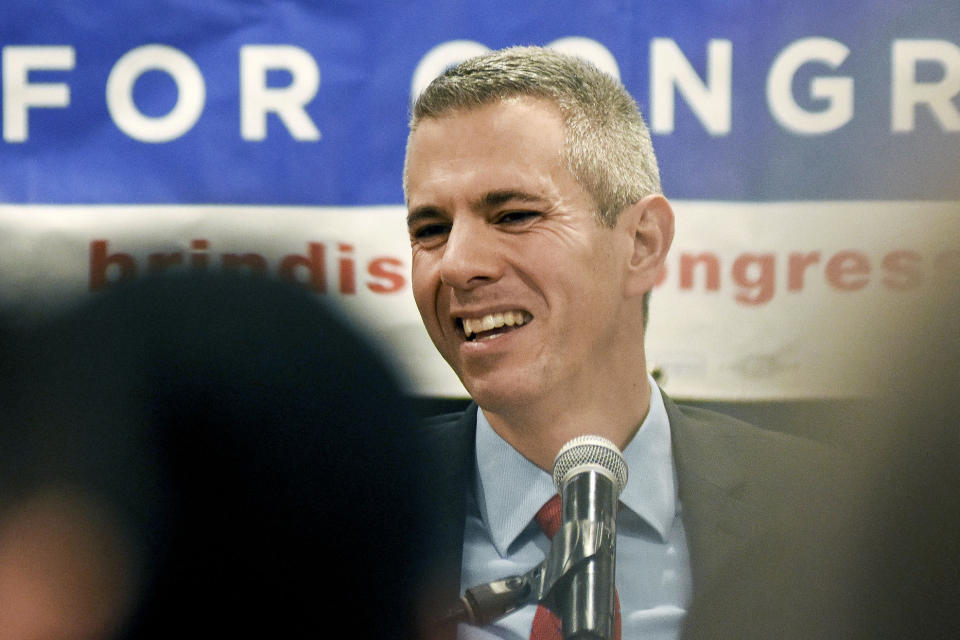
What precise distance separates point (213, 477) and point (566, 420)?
2.06ft

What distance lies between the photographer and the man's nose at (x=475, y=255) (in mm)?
1145

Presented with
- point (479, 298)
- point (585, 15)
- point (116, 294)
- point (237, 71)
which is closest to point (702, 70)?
point (585, 15)

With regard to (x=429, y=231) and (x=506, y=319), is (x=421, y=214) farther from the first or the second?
(x=506, y=319)

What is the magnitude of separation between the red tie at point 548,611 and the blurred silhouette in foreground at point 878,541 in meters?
0.11

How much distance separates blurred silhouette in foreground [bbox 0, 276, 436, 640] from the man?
1.57ft

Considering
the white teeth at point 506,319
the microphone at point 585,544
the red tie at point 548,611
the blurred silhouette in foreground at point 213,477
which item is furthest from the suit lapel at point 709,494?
the blurred silhouette in foreground at point 213,477

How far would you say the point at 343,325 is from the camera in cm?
62

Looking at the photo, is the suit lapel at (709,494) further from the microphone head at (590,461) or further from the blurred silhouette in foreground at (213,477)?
the blurred silhouette in foreground at (213,477)

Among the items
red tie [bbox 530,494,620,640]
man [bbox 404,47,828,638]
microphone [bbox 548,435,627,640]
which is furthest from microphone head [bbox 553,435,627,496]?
man [bbox 404,47,828,638]

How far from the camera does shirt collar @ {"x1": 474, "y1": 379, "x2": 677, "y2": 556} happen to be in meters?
1.20

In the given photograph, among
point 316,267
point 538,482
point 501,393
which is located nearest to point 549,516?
point 538,482

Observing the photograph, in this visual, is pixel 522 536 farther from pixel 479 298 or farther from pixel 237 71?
pixel 237 71

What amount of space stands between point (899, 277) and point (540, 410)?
0.49 metres

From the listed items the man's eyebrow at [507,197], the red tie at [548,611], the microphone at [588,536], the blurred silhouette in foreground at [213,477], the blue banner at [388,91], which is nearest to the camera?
the blurred silhouette in foreground at [213,477]
